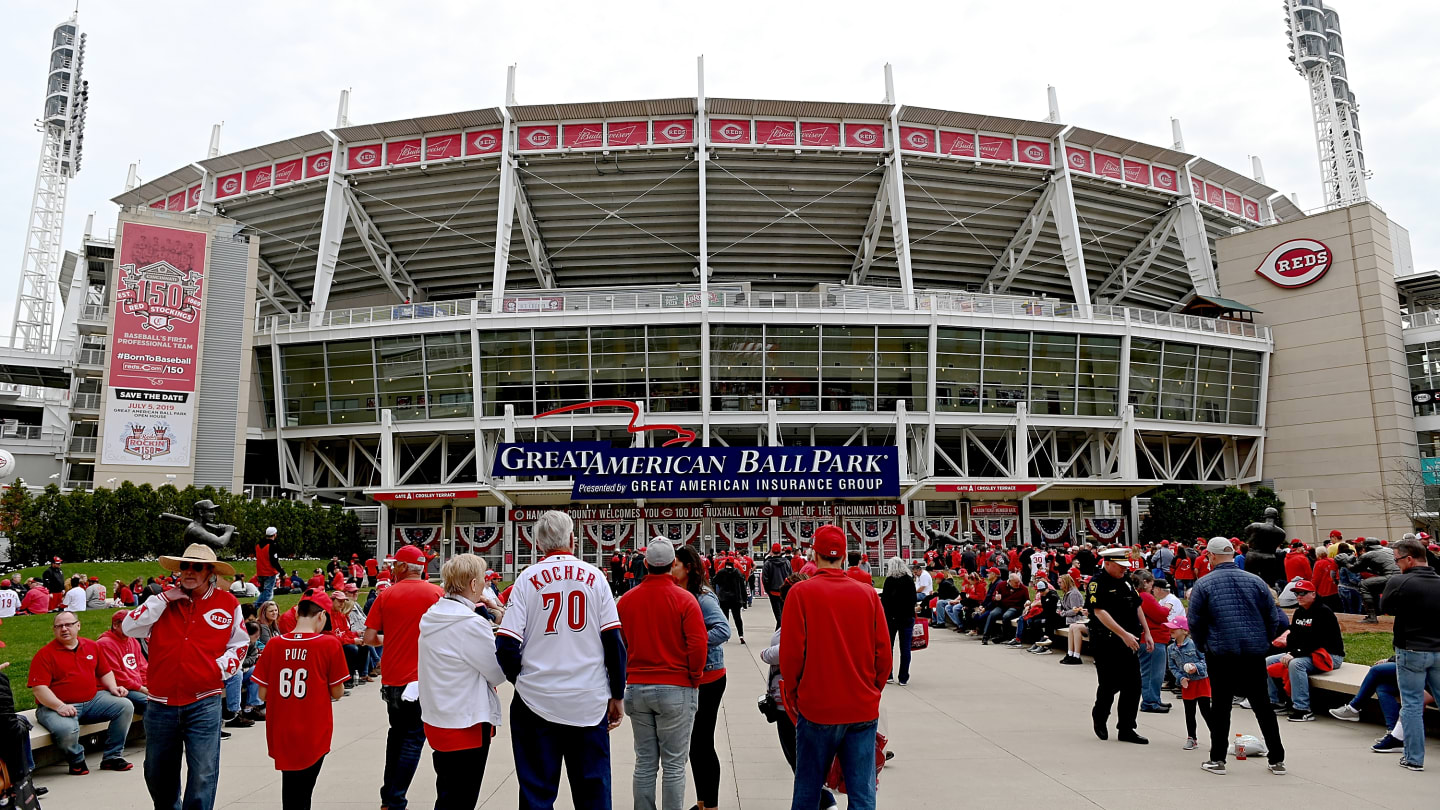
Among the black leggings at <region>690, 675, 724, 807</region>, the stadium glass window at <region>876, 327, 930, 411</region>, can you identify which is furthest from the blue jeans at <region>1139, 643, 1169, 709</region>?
the stadium glass window at <region>876, 327, 930, 411</region>

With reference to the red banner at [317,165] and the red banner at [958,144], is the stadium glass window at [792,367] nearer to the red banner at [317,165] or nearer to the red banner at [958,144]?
the red banner at [958,144]

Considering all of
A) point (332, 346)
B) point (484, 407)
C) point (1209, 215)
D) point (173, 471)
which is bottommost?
point (173, 471)

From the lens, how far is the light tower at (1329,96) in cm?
7819

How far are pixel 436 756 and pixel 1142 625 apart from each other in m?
6.46

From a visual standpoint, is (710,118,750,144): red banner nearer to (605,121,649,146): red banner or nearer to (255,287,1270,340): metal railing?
(605,121,649,146): red banner

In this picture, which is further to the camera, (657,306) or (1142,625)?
(657,306)

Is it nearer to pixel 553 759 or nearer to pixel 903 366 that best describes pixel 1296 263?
pixel 903 366

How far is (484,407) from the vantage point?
40.7 m

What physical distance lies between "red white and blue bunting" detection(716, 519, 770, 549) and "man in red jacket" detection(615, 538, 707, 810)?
3379cm

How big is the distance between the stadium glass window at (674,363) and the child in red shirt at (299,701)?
34.6 meters

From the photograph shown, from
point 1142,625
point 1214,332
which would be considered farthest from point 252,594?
point 1214,332

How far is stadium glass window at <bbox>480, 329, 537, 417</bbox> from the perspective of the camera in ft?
131

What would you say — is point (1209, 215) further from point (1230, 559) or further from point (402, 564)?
point (402, 564)

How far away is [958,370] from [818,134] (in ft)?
43.3
